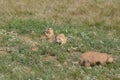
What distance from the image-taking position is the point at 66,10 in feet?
40.1

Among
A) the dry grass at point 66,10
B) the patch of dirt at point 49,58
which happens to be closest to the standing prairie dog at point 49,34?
the patch of dirt at point 49,58

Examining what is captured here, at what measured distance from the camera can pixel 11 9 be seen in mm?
11891

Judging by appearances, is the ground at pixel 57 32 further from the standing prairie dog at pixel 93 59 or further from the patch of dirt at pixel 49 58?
the standing prairie dog at pixel 93 59

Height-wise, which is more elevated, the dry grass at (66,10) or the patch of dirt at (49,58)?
the dry grass at (66,10)

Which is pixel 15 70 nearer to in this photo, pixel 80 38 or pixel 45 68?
pixel 45 68

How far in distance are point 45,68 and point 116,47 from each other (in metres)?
2.10

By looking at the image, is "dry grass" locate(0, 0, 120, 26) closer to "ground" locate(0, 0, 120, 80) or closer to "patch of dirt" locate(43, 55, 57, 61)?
"ground" locate(0, 0, 120, 80)

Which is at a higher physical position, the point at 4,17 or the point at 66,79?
the point at 4,17

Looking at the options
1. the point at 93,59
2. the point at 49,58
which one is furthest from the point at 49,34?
the point at 93,59

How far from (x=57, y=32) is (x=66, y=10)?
100.0 inches

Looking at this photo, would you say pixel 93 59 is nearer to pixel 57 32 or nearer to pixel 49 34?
pixel 49 34

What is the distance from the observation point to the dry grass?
37.1 ft

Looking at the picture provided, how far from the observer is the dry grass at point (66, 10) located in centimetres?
1130

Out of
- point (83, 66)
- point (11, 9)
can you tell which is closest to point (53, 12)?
point (11, 9)
